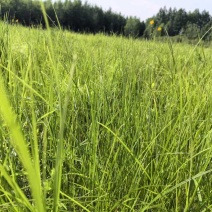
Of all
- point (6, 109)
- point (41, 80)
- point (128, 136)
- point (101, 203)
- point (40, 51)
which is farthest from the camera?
point (40, 51)

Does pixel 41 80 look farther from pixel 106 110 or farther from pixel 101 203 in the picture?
pixel 101 203

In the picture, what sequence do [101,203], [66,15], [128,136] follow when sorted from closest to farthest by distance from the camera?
1. [101,203]
2. [128,136]
3. [66,15]

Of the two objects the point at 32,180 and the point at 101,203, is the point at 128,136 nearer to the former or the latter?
the point at 101,203

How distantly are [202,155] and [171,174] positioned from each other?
9cm

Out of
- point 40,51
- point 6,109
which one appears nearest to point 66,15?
point 40,51

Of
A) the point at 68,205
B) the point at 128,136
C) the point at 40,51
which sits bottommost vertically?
the point at 68,205

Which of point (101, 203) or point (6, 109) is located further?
point (101, 203)

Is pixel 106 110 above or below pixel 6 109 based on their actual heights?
below

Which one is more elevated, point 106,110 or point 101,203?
point 106,110

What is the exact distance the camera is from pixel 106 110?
689 mm

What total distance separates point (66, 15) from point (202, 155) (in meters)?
19.7

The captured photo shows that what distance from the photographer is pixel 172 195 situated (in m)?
0.56

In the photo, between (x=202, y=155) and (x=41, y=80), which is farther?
(x=41, y=80)

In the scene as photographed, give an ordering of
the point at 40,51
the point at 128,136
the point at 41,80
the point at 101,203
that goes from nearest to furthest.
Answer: the point at 101,203, the point at 128,136, the point at 41,80, the point at 40,51
